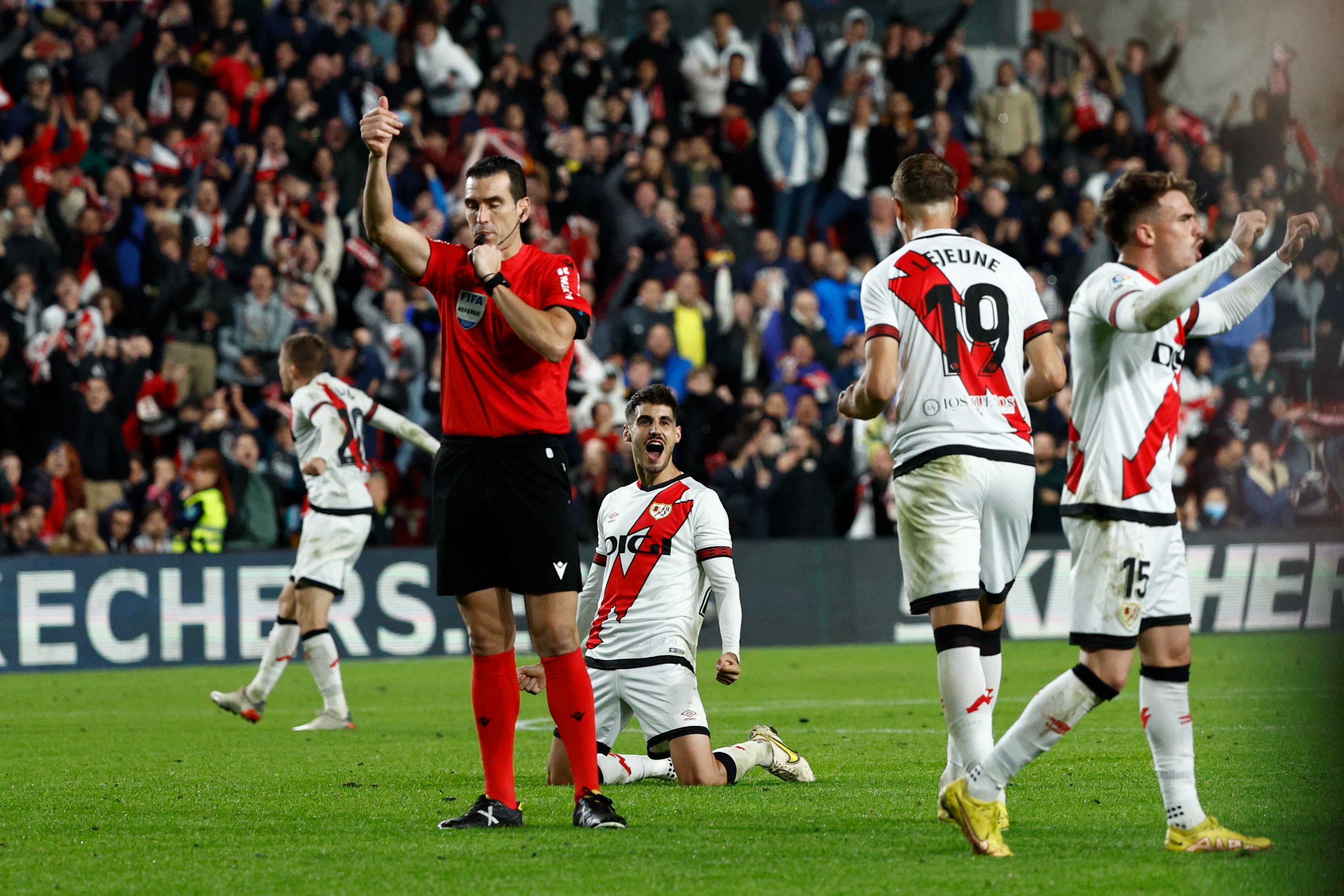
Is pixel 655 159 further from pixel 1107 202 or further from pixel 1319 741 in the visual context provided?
pixel 1107 202

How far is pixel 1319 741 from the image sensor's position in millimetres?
8508

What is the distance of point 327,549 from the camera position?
11.0 m

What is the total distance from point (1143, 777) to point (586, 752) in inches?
104

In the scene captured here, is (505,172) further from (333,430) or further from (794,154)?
(794,154)

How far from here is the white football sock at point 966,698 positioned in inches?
221

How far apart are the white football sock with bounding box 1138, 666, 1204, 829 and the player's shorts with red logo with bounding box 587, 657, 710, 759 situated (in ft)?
8.32

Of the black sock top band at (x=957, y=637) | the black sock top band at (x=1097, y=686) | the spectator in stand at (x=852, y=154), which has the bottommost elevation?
the black sock top band at (x=1097, y=686)

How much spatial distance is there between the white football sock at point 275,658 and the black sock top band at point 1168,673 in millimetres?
6805

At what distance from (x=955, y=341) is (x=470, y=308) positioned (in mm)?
1710

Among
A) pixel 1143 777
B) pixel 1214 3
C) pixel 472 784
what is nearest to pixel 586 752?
pixel 472 784

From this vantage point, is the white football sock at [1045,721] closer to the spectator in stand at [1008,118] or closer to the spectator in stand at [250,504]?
the spectator in stand at [250,504]

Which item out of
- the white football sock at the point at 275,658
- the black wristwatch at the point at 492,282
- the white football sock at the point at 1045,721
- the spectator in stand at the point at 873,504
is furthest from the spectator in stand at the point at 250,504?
the white football sock at the point at 1045,721

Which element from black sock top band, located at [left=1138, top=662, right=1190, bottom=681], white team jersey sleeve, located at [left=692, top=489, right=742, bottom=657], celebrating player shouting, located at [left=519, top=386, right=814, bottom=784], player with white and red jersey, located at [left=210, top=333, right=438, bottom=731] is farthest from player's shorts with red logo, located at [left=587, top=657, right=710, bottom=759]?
player with white and red jersey, located at [left=210, top=333, right=438, bottom=731]

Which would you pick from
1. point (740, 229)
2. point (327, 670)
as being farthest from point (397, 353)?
point (327, 670)
